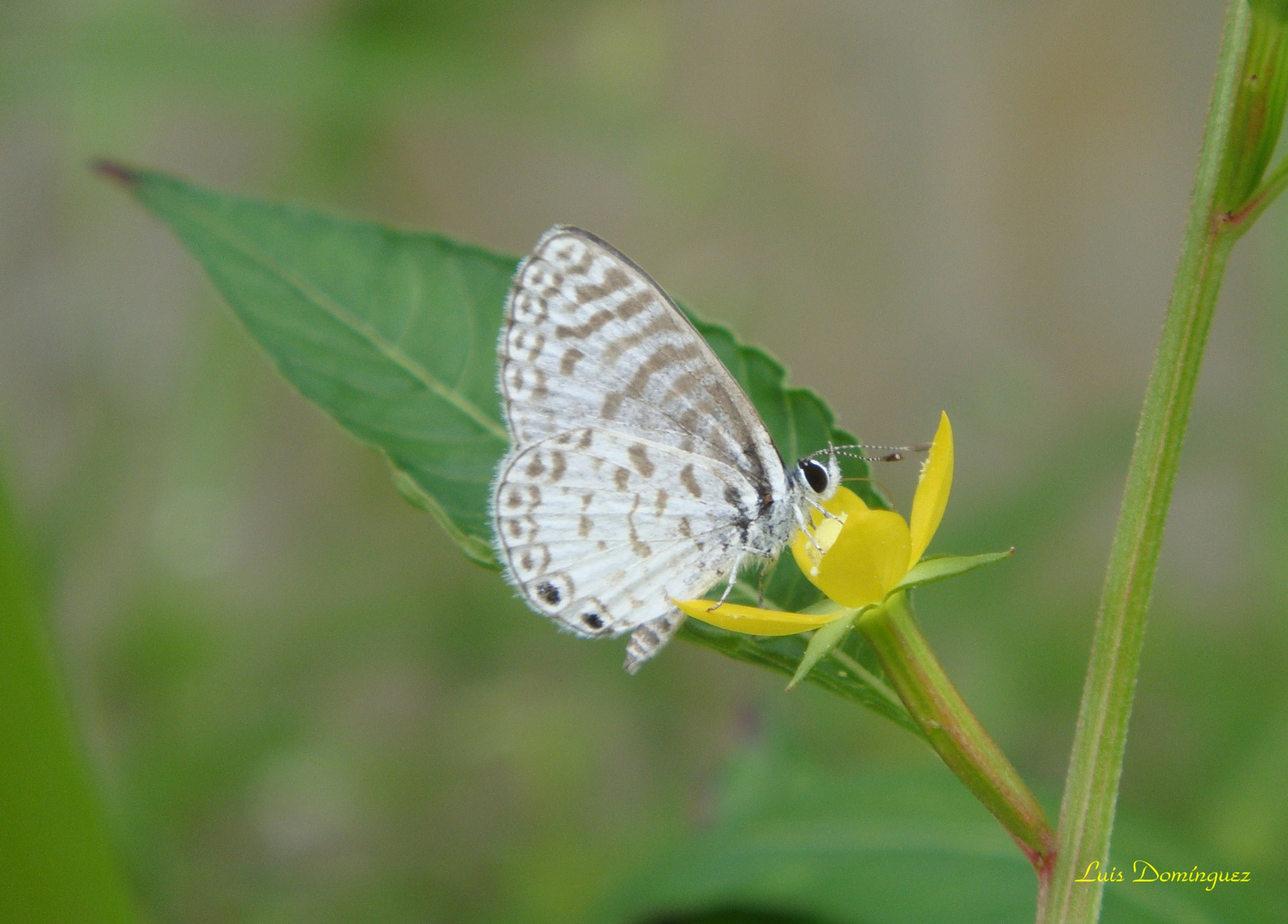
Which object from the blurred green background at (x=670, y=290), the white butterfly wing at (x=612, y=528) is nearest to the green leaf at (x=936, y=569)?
the white butterfly wing at (x=612, y=528)

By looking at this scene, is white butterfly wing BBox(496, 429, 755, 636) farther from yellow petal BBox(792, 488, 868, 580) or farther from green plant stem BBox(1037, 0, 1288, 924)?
green plant stem BBox(1037, 0, 1288, 924)

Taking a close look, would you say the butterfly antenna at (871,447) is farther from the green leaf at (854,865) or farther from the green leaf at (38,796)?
the green leaf at (38,796)

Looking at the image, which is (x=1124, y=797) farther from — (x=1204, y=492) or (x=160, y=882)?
(x=160, y=882)

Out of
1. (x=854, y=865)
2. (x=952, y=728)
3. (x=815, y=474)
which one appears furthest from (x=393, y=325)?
(x=854, y=865)

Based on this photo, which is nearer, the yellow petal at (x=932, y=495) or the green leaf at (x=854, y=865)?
the yellow petal at (x=932, y=495)

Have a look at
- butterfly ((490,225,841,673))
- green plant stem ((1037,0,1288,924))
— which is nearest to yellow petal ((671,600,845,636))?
green plant stem ((1037,0,1288,924))

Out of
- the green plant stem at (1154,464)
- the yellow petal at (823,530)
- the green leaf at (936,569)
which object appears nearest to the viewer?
the green plant stem at (1154,464)
